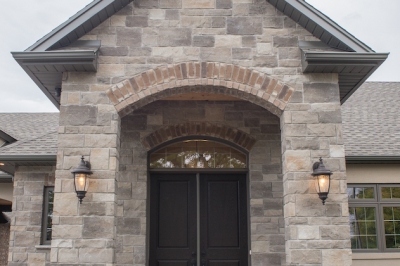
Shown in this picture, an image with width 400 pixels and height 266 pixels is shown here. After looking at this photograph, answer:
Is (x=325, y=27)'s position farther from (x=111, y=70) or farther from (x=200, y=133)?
(x=111, y=70)

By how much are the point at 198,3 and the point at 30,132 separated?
8.27m

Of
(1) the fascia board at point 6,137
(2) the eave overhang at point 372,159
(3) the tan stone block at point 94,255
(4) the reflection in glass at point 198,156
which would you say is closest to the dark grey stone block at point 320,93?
(4) the reflection in glass at point 198,156

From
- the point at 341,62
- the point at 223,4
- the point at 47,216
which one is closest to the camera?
the point at 341,62

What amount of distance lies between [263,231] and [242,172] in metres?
1.10

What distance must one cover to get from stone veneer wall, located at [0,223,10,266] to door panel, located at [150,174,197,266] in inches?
314

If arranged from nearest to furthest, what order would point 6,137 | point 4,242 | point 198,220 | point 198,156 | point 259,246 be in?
point 259,246, point 198,220, point 198,156, point 6,137, point 4,242

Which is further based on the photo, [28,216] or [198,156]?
[28,216]

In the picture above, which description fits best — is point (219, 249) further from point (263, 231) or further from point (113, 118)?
point (113, 118)

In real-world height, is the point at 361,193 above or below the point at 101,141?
below

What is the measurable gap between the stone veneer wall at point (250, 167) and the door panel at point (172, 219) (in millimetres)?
347

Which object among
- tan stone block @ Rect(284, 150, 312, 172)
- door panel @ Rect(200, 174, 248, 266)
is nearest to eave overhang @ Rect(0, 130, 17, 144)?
door panel @ Rect(200, 174, 248, 266)

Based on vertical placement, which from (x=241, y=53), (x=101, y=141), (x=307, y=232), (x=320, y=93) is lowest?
(x=307, y=232)

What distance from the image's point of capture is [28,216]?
9344 millimetres

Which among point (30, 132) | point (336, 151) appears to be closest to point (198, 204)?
point (336, 151)
